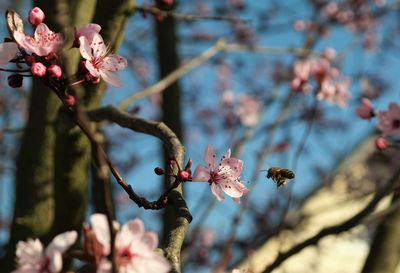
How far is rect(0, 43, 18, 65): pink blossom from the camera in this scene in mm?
1262

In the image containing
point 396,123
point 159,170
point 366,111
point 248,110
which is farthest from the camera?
point 248,110

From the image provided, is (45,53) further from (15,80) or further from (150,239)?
(150,239)

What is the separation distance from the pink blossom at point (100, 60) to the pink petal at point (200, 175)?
1.08ft

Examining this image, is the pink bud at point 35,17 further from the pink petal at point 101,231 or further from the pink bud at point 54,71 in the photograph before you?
the pink petal at point 101,231

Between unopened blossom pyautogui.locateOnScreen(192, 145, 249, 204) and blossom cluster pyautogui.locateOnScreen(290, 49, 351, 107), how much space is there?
176cm

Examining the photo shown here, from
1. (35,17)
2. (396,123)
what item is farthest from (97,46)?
(396,123)

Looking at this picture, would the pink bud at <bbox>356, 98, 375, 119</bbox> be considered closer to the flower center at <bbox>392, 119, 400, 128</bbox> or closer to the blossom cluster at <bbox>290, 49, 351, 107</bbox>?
the flower center at <bbox>392, 119, 400, 128</bbox>

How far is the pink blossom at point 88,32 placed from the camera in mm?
1362

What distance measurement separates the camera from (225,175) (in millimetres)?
1500

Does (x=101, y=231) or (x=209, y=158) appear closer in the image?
(x=101, y=231)

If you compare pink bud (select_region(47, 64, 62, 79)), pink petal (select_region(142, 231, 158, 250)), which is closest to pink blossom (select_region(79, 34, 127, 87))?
pink bud (select_region(47, 64, 62, 79))

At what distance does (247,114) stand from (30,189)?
12.7 feet

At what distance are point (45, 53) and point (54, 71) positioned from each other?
58 mm

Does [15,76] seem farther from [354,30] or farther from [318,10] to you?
[354,30]
